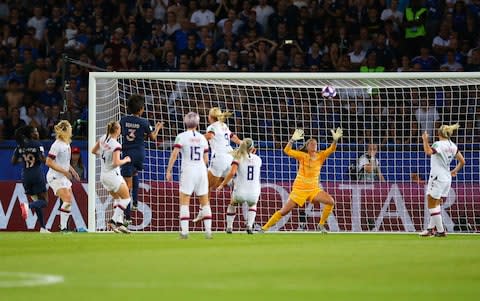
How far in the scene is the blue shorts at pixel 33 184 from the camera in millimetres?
20406

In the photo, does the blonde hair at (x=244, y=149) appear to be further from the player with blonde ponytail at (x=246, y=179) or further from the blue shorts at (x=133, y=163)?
the blue shorts at (x=133, y=163)

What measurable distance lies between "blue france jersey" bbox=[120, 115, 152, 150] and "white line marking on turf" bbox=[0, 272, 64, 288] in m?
9.60

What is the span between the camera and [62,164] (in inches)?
772

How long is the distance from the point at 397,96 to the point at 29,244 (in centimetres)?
1097

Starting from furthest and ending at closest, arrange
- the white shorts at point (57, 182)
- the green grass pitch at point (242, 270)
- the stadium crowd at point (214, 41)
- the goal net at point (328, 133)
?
the stadium crowd at point (214, 41) < the goal net at point (328, 133) < the white shorts at point (57, 182) < the green grass pitch at point (242, 270)

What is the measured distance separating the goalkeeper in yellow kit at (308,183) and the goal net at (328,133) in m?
1.51

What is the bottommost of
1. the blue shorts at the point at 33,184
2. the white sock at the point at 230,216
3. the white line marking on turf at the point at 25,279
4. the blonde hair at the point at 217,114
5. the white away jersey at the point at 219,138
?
the white line marking on turf at the point at 25,279

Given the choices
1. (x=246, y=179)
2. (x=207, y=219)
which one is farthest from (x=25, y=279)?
(x=246, y=179)

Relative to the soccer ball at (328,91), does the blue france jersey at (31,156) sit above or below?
below

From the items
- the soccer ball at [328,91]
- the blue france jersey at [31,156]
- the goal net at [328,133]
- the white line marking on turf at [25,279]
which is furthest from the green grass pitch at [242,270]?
the soccer ball at [328,91]

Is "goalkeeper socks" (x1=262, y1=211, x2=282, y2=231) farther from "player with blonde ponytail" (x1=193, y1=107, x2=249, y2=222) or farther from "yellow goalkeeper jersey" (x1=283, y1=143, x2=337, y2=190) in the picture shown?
"player with blonde ponytail" (x1=193, y1=107, x2=249, y2=222)

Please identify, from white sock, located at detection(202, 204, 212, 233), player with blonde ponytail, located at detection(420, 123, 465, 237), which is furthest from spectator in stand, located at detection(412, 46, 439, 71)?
white sock, located at detection(202, 204, 212, 233)

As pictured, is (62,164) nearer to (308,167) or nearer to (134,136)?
(134,136)

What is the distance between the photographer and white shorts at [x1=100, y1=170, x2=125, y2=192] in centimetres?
1867
